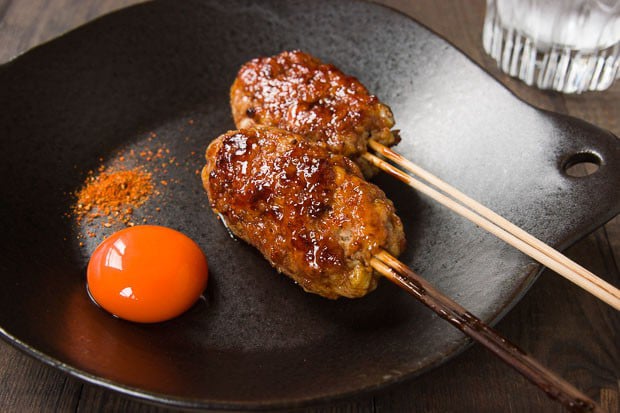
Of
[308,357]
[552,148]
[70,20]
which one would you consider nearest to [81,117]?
[70,20]

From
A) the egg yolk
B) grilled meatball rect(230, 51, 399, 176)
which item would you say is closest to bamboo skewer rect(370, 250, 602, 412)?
grilled meatball rect(230, 51, 399, 176)

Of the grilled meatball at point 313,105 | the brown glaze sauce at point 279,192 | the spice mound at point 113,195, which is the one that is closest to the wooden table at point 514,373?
the brown glaze sauce at point 279,192

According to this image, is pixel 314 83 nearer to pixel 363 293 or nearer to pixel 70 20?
pixel 363 293

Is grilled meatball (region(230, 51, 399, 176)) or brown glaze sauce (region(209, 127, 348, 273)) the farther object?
grilled meatball (region(230, 51, 399, 176))

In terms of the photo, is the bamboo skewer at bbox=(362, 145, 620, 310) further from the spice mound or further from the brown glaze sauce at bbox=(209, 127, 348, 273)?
the spice mound

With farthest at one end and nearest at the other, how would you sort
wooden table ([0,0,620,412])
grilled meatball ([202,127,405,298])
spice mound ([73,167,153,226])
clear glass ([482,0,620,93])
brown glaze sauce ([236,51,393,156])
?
1. clear glass ([482,0,620,93])
2. spice mound ([73,167,153,226])
3. brown glaze sauce ([236,51,393,156])
4. wooden table ([0,0,620,412])
5. grilled meatball ([202,127,405,298])
